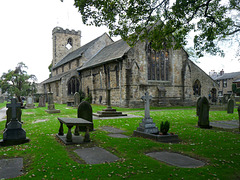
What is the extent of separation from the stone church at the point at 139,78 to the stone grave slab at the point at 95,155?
1615cm

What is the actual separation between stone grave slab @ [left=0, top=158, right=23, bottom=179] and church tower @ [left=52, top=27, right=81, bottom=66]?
4227 centimetres

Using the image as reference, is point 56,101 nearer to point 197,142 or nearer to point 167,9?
point 167,9

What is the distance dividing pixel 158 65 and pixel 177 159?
66.7ft

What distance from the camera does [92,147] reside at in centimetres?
632

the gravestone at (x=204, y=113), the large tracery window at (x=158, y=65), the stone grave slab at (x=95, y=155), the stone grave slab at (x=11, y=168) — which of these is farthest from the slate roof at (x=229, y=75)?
the stone grave slab at (x=11, y=168)

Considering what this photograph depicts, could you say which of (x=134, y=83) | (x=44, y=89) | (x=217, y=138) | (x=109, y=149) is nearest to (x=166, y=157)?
(x=109, y=149)

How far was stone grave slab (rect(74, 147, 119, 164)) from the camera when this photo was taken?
5023mm

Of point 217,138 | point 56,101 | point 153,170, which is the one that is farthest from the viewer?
point 56,101

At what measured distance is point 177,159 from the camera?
16.8ft

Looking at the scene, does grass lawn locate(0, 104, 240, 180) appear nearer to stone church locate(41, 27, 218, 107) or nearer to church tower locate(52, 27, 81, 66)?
stone church locate(41, 27, 218, 107)

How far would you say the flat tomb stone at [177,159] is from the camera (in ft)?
15.6

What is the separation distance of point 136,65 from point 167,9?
37.4 feet

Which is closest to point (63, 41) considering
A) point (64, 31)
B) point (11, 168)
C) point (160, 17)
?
point (64, 31)

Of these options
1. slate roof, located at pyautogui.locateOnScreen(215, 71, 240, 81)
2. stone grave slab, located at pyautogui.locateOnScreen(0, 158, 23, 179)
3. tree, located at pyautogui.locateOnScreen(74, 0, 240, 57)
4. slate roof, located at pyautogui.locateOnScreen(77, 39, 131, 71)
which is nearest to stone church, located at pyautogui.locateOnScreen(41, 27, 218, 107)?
slate roof, located at pyautogui.locateOnScreen(77, 39, 131, 71)
